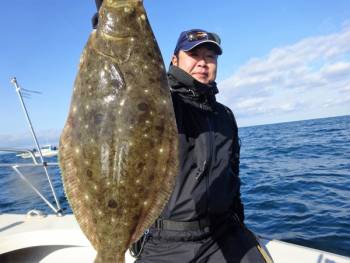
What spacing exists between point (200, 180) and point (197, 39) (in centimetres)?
138

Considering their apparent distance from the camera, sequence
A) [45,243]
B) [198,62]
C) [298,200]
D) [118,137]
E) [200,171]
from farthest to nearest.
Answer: [298,200], [45,243], [198,62], [200,171], [118,137]

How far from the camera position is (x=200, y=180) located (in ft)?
9.84

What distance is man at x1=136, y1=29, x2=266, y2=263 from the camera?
9.82 ft

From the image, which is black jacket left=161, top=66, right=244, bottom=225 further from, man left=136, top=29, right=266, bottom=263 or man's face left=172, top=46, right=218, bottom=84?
man's face left=172, top=46, right=218, bottom=84

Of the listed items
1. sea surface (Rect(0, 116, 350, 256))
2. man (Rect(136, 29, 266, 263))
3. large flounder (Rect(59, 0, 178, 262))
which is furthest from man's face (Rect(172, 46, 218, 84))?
sea surface (Rect(0, 116, 350, 256))

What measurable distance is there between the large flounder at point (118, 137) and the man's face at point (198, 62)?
5.19 feet

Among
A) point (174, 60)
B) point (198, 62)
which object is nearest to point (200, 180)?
point (198, 62)

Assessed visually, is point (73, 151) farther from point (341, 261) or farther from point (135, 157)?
point (341, 261)

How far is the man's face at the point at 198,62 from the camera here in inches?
133

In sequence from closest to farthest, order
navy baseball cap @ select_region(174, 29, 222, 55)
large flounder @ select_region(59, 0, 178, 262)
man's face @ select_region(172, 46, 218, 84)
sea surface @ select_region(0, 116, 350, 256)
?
large flounder @ select_region(59, 0, 178, 262) → navy baseball cap @ select_region(174, 29, 222, 55) → man's face @ select_region(172, 46, 218, 84) → sea surface @ select_region(0, 116, 350, 256)

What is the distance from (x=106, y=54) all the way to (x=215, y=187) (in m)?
1.76

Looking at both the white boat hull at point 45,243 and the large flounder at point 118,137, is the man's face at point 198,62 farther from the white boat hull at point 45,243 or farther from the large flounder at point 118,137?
the white boat hull at point 45,243

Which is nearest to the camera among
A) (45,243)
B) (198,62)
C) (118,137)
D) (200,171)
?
(118,137)

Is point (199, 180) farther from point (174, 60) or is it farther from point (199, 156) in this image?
point (174, 60)
